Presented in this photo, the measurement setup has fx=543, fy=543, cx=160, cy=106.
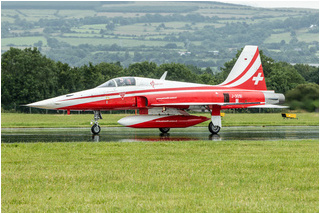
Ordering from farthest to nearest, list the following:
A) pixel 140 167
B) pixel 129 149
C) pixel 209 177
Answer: pixel 129 149 → pixel 140 167 → pixel 209 177

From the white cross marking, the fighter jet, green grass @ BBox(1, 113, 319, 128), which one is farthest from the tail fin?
green grass @ BBox(1, 113, 319, 128)

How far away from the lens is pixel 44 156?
581 inches

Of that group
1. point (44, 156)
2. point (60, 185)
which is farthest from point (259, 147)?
point (60, 185)

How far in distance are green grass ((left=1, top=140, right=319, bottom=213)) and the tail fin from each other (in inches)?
371

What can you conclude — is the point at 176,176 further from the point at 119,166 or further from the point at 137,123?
the point at 137,123

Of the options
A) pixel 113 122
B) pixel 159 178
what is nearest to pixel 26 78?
pixel 113 122

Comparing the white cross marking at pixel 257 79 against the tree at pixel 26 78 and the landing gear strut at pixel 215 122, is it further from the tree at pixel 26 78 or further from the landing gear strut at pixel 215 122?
the tree at pixel 26 78

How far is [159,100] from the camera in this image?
24.2m

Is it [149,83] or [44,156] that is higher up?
[149,83]

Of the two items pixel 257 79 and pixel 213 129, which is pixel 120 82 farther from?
pixel 257 79

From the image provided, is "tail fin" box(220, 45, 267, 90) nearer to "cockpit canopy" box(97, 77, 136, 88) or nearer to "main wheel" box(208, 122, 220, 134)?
"main wheel" box(208, 122, 220, 134)

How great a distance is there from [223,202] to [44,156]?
711 cm

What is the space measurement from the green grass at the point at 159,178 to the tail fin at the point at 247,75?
9.41 meters

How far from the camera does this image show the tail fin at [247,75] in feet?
86.1
